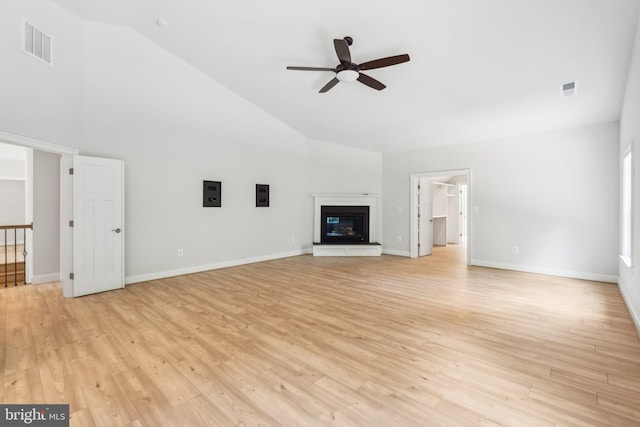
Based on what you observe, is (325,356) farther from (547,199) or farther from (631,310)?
(547,199)

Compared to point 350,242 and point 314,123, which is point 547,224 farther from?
point 314,123

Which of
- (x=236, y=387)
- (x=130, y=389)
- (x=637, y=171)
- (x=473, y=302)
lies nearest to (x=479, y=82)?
(x=637, y=171)

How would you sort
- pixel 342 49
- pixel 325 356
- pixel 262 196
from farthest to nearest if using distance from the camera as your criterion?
pixel 262 196, pixel 342 49, pixel 325 356

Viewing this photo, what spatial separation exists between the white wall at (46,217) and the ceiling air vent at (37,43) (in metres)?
1.93

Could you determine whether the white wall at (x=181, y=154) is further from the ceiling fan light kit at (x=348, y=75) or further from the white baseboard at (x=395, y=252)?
the ceiling fan light kit at (x=348, y=75)

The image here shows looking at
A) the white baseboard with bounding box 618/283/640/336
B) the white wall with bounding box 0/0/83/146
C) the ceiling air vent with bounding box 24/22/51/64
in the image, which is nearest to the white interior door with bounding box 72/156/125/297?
the white wall with bounding box 0/0/83/146

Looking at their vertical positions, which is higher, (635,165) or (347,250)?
(635,165)

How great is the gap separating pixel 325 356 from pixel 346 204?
17.5ft

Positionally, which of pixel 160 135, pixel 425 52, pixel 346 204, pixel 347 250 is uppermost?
pixel 425 52

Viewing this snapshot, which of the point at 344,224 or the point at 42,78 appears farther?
the point at 344,224

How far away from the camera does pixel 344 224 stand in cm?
761

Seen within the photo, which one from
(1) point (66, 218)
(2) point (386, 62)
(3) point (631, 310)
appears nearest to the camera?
(2) point (386, 62)

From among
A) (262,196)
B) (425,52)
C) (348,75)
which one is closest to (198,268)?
(262,196)

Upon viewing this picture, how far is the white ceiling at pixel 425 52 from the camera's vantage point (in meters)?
2.77
